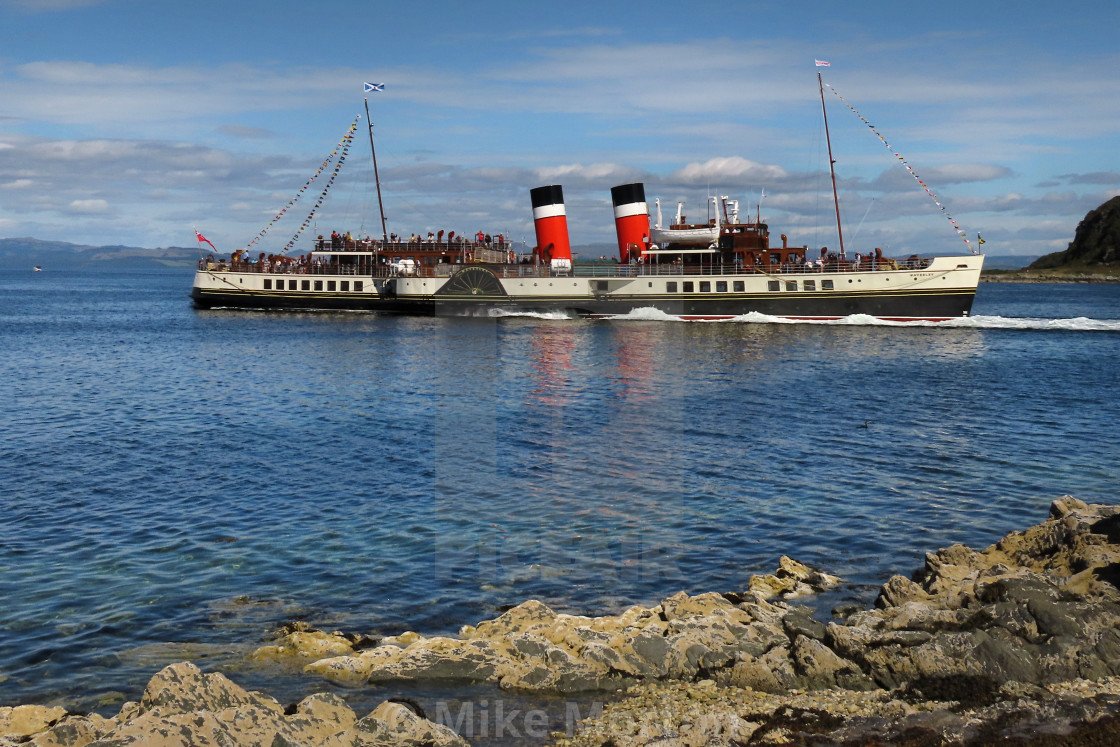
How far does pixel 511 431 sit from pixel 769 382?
16.3 m

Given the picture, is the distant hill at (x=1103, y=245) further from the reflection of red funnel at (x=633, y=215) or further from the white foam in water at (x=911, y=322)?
the reflection of red funnel at (x=633, y=215)

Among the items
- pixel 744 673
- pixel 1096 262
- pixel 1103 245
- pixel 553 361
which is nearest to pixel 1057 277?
pixel 1096 262

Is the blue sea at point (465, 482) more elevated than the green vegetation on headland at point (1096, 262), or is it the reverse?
the green vegetation on headland at point (1096, 262)

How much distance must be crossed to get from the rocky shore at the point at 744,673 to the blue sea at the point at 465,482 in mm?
1395

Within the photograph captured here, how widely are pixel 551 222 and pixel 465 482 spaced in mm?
58040

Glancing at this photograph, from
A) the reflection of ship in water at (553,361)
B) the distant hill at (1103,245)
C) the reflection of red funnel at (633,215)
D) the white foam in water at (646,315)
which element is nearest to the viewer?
the reflection of ship in water at (553,361)

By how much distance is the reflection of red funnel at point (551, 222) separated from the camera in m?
79.8

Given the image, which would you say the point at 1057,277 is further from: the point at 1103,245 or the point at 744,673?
the point at 744,673

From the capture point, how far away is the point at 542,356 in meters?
51.9

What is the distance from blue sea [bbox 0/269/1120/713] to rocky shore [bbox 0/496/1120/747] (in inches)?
54.9

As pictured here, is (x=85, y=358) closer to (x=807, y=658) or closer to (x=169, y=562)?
(x=169, y=562)

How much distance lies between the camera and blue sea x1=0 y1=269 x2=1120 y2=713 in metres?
15.3

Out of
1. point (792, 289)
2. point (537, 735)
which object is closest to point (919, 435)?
point (537, 735)

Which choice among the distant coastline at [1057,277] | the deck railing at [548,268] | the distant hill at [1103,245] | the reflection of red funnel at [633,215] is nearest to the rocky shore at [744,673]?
the deck railing at [548,268]
